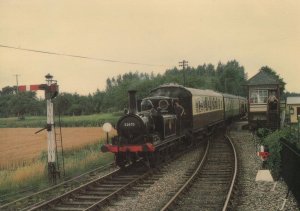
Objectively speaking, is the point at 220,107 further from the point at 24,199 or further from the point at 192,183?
the point at 24,199

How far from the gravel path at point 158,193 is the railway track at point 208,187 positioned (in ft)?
1.29

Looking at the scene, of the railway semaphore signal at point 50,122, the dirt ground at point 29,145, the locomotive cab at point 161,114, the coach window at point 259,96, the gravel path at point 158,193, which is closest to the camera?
the gravel path at point 158,193

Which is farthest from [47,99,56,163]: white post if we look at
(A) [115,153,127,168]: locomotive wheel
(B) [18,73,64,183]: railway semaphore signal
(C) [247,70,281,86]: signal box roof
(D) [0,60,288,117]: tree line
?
(D) [0,60,288,117]: tree line

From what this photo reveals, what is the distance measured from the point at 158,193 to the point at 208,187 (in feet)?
5.24

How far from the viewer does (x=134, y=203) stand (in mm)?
10445

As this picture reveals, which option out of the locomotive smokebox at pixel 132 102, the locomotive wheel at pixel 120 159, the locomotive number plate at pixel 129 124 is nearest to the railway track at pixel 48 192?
the locomotive wheel at pixel 120 159

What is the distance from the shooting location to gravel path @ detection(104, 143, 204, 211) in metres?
10.2

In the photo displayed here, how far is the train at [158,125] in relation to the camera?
48.3 feet

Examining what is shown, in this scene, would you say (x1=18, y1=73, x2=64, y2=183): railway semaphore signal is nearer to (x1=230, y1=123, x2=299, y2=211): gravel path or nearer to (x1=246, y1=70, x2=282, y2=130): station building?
(x1=230, y1=123, x2=299, y2=211): gravel path

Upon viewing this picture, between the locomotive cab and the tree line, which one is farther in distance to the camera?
the tree line

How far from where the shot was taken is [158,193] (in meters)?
11.5

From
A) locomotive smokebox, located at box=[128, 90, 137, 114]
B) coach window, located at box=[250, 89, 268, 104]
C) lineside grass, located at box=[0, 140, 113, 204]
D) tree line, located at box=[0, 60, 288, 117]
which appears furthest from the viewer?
tree line, located at box=[0, 60, 288, 117]

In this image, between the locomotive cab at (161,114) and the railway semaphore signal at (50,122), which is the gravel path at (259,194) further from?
the railway semaphore signal at (50,122)

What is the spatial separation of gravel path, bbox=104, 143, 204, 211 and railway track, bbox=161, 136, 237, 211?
393mm
